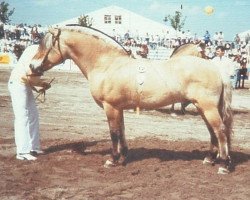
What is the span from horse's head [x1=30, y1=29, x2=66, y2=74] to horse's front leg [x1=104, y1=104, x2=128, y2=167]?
1366 millimetres

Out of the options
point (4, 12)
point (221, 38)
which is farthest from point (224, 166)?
point (4, 12)

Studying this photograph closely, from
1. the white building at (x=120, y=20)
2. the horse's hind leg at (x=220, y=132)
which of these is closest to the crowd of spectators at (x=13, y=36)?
the horse's hind leg at (x=220, y=132)

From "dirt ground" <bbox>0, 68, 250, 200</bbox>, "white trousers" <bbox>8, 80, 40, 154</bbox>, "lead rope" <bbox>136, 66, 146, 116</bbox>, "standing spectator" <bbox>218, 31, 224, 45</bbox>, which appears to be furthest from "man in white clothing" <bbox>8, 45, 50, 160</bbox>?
"standing spectator" <bbox>218, 31, 224, 45</bbox>

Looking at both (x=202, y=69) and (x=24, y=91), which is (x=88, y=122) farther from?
(x=202, y=69)

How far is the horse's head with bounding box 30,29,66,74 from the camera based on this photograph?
7.36 metres

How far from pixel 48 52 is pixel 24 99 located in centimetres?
107

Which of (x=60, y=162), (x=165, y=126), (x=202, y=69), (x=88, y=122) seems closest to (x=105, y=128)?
(x=88, y=122)

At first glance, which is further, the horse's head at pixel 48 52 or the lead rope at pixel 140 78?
the horse's head at pixel 48 52

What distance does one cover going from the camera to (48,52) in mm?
7422

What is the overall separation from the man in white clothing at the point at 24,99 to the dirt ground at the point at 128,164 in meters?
0.33

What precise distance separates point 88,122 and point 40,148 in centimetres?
340

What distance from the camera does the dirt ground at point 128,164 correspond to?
605cm

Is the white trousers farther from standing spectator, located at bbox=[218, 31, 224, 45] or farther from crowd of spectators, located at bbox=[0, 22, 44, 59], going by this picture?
standing spectator, located at bbox=[218, 31, 224, 45]

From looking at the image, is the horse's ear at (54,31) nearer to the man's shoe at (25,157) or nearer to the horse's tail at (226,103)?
the man's shoe at (25,157)
